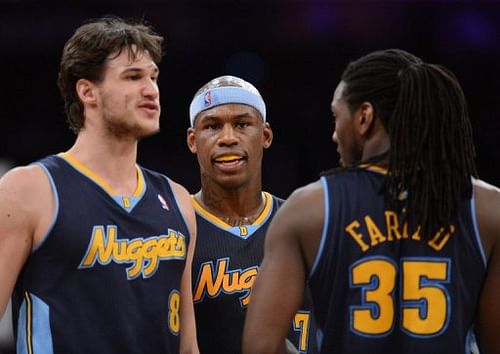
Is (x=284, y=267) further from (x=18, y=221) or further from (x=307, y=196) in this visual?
(x=18, y=221)

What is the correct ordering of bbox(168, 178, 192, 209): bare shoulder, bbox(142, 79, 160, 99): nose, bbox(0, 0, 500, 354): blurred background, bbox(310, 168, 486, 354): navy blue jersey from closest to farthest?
bbox(310, 168, 486, 354): navy blue jersey
bbox(142, 79, 160, 99): nose
bbox(168, 178, 192, 209): bare shoulder
bbox(0, 0, 500, 354): blurred background

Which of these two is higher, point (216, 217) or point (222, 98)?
point (222, 98)

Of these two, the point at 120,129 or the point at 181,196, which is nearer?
the point at 120,129

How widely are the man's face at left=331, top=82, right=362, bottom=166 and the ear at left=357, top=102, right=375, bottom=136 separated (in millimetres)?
29

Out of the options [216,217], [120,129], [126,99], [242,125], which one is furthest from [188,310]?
[242,125]

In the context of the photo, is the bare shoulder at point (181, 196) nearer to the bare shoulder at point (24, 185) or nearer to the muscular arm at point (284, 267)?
the bare shoulder at point (24, 185)

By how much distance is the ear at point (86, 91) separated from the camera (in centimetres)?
375

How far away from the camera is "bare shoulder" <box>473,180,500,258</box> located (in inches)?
116

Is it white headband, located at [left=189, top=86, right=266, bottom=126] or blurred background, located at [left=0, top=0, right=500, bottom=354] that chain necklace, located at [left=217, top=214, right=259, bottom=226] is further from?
blurred background, located at [left=0, top=0, right=500, bottom=354]

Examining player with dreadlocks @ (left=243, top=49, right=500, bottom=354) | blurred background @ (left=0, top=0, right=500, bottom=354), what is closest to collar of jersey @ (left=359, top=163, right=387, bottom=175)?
player with dreadlocks @ (left=243, top=49, right=500, bottom=354)

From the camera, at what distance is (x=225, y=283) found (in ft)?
13.4

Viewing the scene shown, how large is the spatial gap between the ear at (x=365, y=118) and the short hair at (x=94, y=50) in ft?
3.71

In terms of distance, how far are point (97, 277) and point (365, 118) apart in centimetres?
114

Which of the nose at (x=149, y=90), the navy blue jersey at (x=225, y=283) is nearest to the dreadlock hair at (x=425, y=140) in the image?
the nose at (x=149, y=90)
